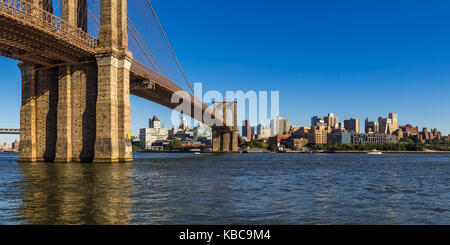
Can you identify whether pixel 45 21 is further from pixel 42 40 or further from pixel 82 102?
pixel 82 102

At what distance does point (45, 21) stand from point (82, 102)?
10709 mm

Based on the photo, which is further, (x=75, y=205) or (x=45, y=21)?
(x=45, y=21)

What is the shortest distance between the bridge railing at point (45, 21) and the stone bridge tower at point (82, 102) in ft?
6.42

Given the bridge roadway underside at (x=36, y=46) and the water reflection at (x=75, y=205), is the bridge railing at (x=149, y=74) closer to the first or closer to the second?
the bridge roadway underside at (x=36, y=46)

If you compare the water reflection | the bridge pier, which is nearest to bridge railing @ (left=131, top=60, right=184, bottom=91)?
the water reflection

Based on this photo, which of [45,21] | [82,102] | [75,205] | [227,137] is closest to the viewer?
[75,205]

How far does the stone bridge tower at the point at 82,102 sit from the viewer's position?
38594 millimetres

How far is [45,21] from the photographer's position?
32812mm

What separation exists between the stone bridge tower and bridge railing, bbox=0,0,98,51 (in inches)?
77.0

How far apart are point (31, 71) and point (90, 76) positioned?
8.88 metres

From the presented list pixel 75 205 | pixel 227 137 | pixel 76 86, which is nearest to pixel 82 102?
pixel 76 86
